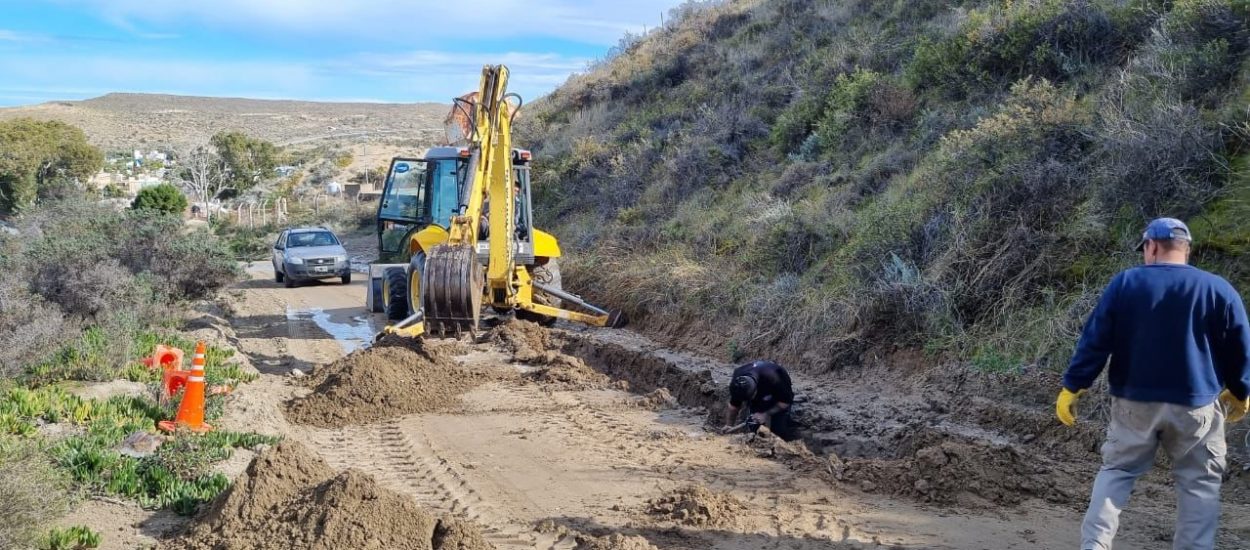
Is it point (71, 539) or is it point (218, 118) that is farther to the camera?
point (218, 118)

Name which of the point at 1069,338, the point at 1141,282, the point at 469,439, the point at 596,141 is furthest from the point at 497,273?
the point at 596,141

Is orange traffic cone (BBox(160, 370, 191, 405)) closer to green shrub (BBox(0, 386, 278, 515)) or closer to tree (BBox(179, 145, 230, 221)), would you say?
green shrub (BBox(0, 386, 278, 515))

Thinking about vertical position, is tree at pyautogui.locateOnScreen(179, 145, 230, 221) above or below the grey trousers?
below

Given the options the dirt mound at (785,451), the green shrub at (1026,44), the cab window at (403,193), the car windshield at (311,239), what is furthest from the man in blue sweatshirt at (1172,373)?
the car windshield at (311,239)

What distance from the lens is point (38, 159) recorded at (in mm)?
43000

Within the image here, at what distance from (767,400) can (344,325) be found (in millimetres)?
9519

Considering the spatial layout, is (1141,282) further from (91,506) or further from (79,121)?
(79,121)

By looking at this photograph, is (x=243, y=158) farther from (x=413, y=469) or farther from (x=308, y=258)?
(x=413, y=469)

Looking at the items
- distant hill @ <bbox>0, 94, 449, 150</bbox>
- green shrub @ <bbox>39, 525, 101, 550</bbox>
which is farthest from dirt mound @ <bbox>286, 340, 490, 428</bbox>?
distant hill @ <bbox>0, 94, 449, 150</bbox>

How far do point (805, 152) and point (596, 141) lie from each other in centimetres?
962

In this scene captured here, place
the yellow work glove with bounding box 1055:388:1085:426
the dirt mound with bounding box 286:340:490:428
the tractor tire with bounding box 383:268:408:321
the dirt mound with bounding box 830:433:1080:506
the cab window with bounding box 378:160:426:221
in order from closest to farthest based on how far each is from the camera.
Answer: the yellow work glove with bounding box 1055:388:1085:426 < the dirt mound with bounding box 830:433:1080:506 < the dirt mound with bounding box 286:340:490:428 < the tractor tire with bounding box 383:268:408:321 < the cab window with bounding box 378:160:426:221

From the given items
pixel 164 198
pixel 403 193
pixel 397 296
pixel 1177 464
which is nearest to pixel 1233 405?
pixel 1177 464

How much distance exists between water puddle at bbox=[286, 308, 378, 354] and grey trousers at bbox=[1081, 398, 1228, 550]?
1034 cm

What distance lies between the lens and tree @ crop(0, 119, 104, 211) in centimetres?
4109
